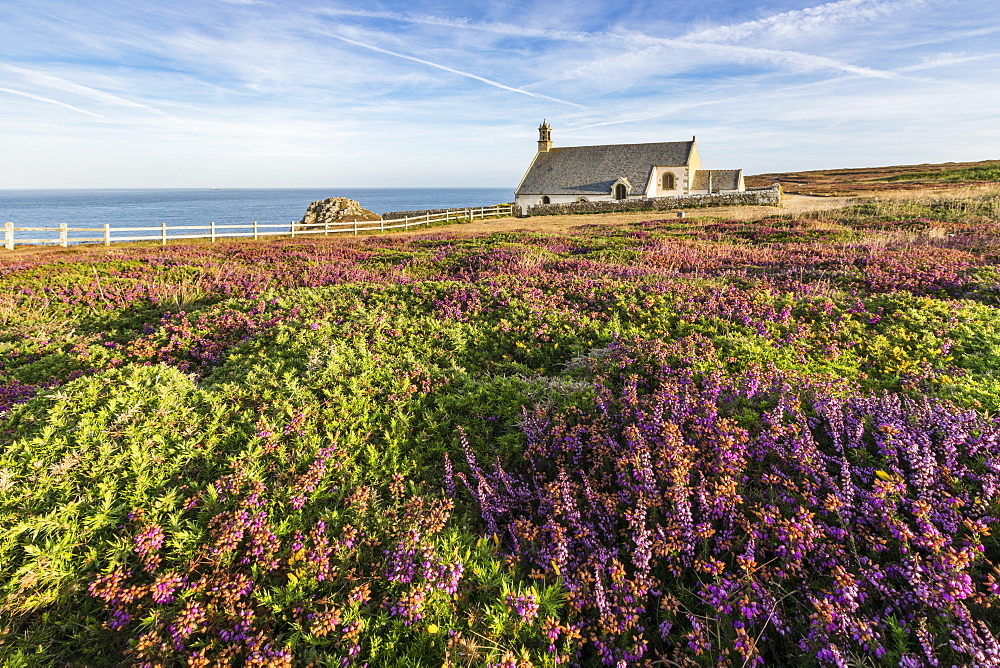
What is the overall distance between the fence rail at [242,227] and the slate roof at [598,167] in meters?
6.68

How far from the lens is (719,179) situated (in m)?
60.7

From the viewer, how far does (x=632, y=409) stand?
15.6 feet

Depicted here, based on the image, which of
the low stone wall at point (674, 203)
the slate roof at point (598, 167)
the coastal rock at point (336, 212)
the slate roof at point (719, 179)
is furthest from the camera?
the slate roof at point (719, 179)

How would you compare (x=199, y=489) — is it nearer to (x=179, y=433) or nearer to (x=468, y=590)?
(x=179, y=433)

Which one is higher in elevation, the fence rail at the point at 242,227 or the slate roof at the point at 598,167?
the slate roof at the point at 598,167

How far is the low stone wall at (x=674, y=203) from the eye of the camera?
44438 mm

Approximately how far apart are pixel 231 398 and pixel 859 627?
18.9 feet

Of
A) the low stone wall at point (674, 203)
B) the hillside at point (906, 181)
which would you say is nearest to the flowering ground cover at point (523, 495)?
the low stone wall at point (674, 203)

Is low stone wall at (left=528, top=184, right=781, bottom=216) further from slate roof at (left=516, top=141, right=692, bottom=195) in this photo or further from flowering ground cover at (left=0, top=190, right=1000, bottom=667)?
flowering ground cover at (left=0, top=190, right=1000, bottom=667)

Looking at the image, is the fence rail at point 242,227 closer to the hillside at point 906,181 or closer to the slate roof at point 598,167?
the slate roof at point 598,167

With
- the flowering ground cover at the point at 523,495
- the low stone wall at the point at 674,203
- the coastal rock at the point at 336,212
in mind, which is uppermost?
the low stone wall at the point at 674,203

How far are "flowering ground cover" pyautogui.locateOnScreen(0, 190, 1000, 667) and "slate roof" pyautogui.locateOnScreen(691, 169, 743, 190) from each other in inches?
2341

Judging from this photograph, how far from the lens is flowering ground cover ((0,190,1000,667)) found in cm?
288

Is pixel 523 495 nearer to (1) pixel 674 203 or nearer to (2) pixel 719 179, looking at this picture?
(1) pixel 674 203
